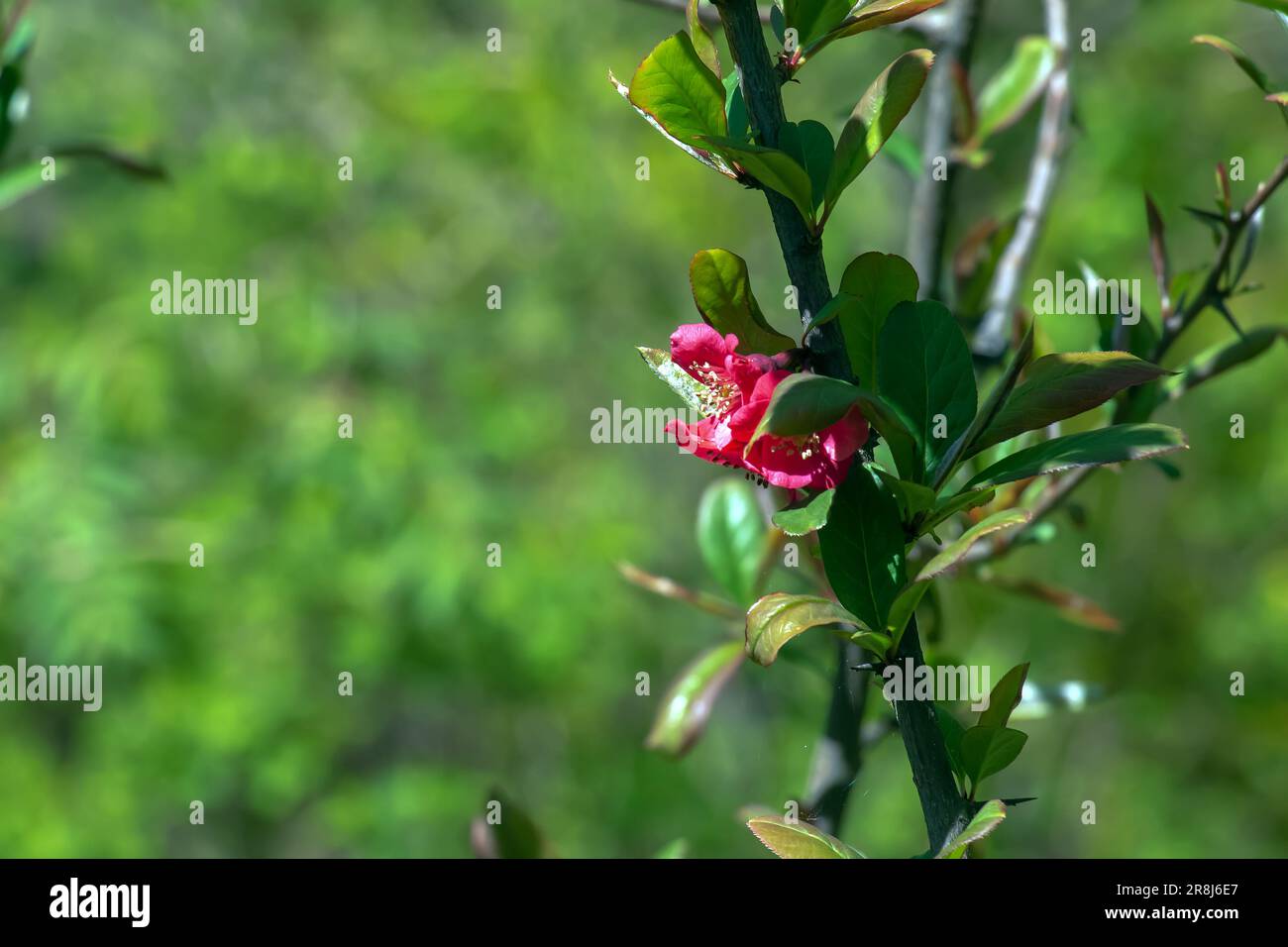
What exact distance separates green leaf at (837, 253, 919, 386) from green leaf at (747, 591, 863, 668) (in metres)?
0.15

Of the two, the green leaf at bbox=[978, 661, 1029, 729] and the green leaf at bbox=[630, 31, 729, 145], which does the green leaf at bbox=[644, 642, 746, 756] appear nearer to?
the green leaf at bbox=[978, 661, 1029, 729]

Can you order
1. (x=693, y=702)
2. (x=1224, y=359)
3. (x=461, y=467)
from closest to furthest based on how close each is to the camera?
(x=1224, y=359)
(x=693, y=702)
(x=461, y=467)

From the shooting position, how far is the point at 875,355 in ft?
2.52

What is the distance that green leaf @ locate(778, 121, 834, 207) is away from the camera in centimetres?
73

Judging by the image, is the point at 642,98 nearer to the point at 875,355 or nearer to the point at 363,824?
the point at 875,355

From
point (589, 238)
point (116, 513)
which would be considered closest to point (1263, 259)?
point (589, 238)

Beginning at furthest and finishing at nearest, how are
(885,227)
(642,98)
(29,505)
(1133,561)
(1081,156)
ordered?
1. (885,227)
2. (1133,561)
3. (1081,156)
4. (29,505)
5. (642,98)

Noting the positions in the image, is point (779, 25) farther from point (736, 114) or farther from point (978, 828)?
point (978, 828)

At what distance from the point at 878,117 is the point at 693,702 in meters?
0.80

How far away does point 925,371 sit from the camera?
764mm

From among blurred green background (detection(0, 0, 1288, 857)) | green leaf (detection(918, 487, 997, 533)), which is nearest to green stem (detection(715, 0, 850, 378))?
green leaf (detection(918, 487, 997, 533))

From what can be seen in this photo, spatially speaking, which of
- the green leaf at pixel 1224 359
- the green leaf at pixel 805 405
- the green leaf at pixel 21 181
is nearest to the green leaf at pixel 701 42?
the green leaf at pixel 805 405

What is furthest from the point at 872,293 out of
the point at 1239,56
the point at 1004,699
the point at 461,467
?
the point at 461,467

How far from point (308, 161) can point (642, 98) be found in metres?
4.36
